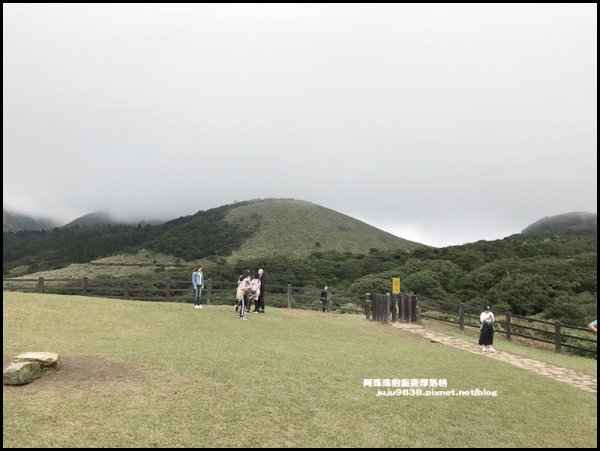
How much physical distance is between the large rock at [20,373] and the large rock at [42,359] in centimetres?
23

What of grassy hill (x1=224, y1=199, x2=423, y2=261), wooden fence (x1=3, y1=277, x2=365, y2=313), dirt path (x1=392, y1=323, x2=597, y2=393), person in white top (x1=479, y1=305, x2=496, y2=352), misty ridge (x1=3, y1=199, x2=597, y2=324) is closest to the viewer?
dirt path (x1=392, y1=323, x2=597, y2=393)

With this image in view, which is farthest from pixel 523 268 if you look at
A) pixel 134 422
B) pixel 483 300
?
pixel 134 422

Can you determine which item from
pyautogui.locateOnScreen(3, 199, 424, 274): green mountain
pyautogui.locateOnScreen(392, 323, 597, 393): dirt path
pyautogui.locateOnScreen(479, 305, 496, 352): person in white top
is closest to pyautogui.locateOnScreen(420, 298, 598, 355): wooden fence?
pyautogui.locateOnScreen(392, 323, 597, 393): dirt path

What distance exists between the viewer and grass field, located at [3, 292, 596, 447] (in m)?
6.02

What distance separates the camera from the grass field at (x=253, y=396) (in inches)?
237

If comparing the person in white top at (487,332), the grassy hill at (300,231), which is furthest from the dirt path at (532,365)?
the grassy hill at (300,231)

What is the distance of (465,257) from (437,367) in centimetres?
5372

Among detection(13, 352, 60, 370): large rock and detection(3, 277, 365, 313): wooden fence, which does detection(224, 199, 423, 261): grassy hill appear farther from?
detection(13, 352, 60, 370): large rock

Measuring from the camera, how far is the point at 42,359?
315 inches

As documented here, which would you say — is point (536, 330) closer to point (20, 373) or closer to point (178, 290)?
point (178, 290)

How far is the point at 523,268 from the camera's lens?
4856cm

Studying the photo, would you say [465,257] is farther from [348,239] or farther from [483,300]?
[348,239]

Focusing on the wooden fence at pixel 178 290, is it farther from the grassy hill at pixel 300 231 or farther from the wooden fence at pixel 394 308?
the grassy hill at pixel 300 231

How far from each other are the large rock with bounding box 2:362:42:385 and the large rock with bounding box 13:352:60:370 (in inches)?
9.0
